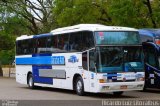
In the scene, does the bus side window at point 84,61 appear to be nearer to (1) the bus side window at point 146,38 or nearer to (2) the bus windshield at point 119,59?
(2) the bus windshield at point 119,59

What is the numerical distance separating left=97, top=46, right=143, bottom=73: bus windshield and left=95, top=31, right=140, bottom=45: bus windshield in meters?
0.25

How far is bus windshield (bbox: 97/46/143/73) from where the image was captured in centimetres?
2059

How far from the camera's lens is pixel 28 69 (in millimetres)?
28797

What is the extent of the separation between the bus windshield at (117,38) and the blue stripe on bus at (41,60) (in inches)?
141

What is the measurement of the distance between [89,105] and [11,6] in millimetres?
30435

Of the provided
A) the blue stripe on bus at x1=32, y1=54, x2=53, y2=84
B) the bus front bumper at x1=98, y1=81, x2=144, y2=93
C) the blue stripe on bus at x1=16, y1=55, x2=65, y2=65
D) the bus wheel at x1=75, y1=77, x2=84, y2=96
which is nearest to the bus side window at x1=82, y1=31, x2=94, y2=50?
the bus wheel at x1=75, y1=77, x2=84, y2=96

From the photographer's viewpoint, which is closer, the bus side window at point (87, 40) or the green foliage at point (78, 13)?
the bus side window at point (87, 40)

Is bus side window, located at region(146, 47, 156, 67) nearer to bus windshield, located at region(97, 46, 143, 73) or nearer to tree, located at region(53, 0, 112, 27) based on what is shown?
bus windshield, located at region(97, 46, 143, 73)

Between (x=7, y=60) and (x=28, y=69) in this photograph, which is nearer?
(x=28, y=69)

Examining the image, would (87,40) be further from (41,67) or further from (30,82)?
(30,82)

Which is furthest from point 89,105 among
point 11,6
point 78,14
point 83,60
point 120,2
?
point 11,6

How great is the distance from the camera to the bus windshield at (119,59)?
2059 centimetres

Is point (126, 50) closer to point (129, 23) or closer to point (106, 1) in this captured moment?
point (129, 23)

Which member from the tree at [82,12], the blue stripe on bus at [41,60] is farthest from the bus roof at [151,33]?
the tree at [82,12]
